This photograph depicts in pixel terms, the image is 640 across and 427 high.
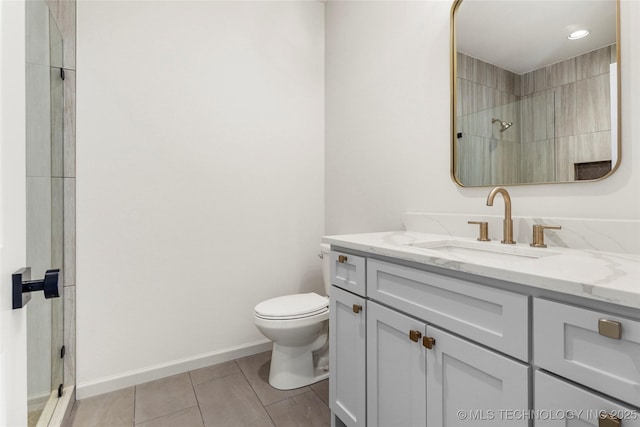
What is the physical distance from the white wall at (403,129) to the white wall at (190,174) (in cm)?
26

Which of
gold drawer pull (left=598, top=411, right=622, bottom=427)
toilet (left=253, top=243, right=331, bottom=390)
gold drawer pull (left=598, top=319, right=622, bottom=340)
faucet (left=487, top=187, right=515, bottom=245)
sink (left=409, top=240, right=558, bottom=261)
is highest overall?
faucet (left=487, top=187, right=515, bottom=245)

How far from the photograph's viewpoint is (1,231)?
1.45 feet

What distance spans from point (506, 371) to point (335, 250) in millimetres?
787

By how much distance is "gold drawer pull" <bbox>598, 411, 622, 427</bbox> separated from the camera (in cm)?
61

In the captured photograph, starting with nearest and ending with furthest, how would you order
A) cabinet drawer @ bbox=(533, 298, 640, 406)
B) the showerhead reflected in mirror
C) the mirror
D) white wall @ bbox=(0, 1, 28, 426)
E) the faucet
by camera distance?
white wall @ bbox=(0, 1, 28, 426) < cabinet drawer @ bbox=(533, 298, 640, 406) < the mirror < the faucet < the showerhead reflected in mirror

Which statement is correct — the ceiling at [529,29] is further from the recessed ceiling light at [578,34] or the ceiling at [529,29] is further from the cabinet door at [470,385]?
the cabinet door at [470,385]

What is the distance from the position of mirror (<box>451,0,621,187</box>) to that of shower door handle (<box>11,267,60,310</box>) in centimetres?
149

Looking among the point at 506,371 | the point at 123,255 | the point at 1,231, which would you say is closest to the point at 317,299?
the point at 123,255

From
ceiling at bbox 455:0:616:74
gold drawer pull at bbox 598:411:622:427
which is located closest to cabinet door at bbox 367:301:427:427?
gold drawer pull at bbox 598:411:622:427

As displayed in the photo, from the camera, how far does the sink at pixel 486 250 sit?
1132 mm

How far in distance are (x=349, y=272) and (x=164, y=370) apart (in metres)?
1.40

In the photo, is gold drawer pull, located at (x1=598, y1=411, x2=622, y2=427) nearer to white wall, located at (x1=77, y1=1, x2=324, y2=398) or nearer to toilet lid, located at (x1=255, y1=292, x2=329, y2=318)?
toilet lid, located at (x1=255, y1=292, x2=329, y2=318)

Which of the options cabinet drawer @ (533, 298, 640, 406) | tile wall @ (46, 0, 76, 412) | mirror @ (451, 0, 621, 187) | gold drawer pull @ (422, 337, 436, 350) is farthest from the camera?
tile wall @ (46, 0, 76, 412)

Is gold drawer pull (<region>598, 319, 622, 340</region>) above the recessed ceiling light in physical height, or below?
below
